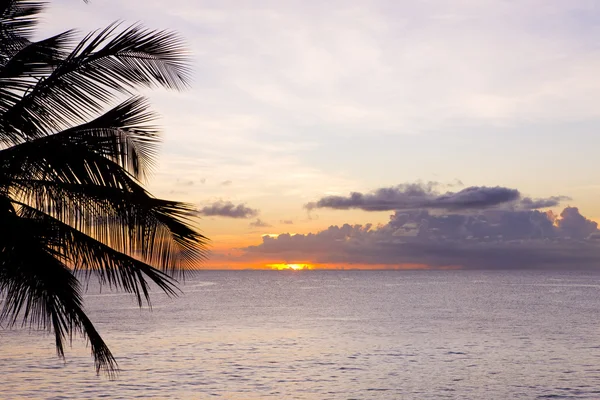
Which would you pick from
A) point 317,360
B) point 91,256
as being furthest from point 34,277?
point 317,360

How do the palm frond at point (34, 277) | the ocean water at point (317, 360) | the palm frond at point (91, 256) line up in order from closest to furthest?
the palm frond at point (34, 277) < the palm frond at point (91, 256) < the ocean water at point (317, 360)

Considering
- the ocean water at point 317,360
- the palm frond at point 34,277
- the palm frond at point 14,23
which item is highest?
the palm frond at point 14,23

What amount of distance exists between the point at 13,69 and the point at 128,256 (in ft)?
8.90

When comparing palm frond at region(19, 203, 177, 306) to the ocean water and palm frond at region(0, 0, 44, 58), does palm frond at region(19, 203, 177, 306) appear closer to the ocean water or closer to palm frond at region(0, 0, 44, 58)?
palm frond at region(0, 0, 44, 58)

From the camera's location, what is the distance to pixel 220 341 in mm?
43500

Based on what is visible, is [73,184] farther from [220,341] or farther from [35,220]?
[220,341]

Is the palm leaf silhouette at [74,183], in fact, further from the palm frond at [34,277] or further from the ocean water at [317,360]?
the ocean water at [317,360]

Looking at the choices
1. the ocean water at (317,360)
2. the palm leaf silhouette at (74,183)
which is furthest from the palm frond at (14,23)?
the ocean water at (317,360)

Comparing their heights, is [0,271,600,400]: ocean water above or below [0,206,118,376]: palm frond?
below

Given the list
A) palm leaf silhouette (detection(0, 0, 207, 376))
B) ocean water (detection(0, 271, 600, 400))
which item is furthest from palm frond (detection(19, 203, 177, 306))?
ocean water (detection(0, 271, 600, 400))

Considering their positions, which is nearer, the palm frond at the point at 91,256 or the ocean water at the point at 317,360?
the palm frond at the point at 91,256

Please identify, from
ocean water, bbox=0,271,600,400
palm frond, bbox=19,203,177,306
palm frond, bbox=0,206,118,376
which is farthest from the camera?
ocean water, bbox=0,271,600,400

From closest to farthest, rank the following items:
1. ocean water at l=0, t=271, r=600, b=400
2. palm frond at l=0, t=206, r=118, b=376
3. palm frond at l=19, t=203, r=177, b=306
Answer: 1. palm frond at l=0, t=206, r=118, b=376
2. palm frond at l=19, t=203, r=177, b=306
3. ocean water at l=0, t=271, r=600, b=400

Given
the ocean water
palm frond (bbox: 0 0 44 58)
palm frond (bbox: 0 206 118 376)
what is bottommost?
the ocean water
